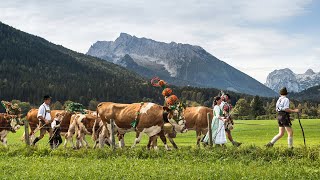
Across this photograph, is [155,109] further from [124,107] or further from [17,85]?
[17,85]

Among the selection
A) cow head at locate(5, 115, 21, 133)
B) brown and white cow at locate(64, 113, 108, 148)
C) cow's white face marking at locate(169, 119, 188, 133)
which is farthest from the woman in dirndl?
cow head at locate(5, 115, 21, 133)

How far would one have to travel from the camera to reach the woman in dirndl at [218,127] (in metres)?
20.9

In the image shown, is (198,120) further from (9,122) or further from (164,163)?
(9,122)

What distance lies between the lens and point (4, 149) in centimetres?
2045

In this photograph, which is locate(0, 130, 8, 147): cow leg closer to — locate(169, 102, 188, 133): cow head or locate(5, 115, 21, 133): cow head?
locate(5, 115, 21, 133): cow head

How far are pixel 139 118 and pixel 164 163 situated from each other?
5394 mm

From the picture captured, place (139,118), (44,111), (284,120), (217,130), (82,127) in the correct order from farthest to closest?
(82,127) → (44,111) → (139,118) → (217,130) → (284,120)

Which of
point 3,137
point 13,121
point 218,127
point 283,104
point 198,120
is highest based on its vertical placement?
point 283,104

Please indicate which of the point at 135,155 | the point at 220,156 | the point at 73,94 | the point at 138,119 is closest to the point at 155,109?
the point at 138,119

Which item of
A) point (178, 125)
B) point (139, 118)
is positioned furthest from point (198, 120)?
point (139, 118)

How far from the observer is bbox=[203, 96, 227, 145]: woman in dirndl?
2089 cm

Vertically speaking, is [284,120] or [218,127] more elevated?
[284,120]

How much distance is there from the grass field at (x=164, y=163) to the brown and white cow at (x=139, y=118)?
8.01 ft

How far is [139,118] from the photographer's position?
21312mm
